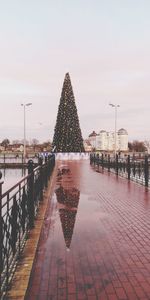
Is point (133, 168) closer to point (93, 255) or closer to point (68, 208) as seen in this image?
point (68, 208)

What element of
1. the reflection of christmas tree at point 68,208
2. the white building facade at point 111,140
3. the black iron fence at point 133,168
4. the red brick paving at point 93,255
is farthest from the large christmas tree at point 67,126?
the white building facade at point 111,140

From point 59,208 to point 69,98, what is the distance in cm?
4605

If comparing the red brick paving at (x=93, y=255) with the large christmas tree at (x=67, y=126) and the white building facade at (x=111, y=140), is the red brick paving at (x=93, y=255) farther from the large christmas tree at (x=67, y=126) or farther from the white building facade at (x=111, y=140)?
the white building facade at (x=111, y=140)

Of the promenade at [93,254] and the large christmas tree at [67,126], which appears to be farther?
the large christmas tree at [67,126]

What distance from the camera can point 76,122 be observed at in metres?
53.3

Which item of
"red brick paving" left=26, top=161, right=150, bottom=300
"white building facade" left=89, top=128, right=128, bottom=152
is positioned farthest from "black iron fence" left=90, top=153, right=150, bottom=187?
"white building facade" left=89, top=128, right=128, bottom=152

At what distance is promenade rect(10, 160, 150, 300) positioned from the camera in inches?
142

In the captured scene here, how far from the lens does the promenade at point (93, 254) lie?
11.8ft

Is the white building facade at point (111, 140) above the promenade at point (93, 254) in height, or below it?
above

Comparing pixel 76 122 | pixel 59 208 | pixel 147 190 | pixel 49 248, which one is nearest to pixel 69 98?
pixel 76 122

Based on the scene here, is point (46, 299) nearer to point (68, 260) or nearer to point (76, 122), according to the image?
point (68, 260)

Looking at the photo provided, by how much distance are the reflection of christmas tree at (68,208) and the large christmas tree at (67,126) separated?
39868 mm

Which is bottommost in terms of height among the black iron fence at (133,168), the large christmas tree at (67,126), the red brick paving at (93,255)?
the red brick paving at (93,255)

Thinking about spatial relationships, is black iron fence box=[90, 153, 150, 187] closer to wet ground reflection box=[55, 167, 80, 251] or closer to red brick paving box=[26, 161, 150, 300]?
wet ground reflection box=[55, 167, 80, 251]
